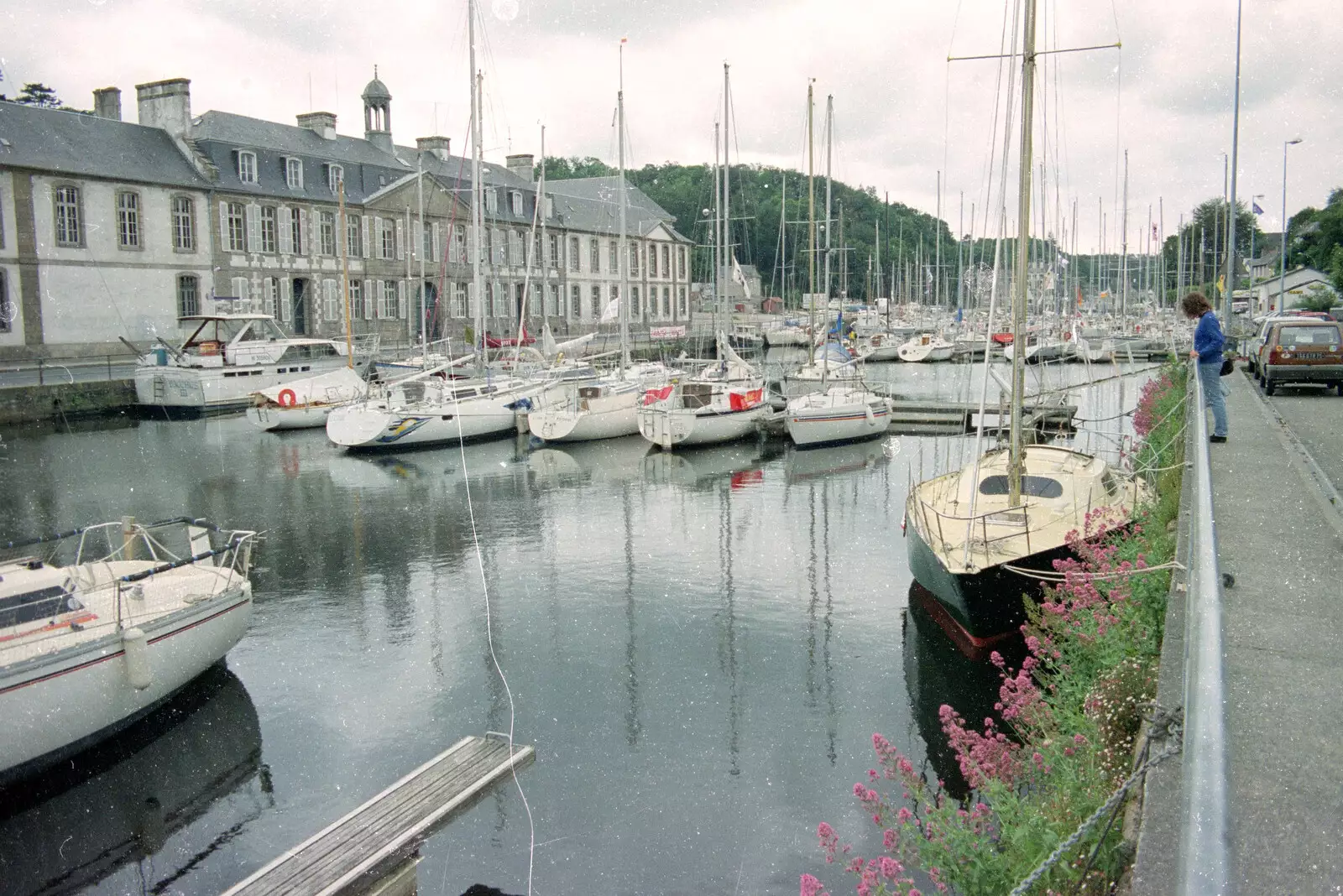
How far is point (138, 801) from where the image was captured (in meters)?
8.86

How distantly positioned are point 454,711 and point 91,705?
334 centimetres

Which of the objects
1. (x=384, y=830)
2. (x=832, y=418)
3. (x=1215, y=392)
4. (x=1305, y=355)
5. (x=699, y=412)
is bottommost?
(x=384, y=830)

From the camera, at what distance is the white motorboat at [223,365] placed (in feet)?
120

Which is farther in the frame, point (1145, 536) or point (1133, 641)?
point (1145, 536)

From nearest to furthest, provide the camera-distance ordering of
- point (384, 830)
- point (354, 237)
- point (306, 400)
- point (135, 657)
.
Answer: point (384, 830) < point (135, 657) < point (306, 400) < point (354, 237)

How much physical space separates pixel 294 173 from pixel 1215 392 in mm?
47300

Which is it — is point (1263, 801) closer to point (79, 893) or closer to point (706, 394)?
point (79, 893)

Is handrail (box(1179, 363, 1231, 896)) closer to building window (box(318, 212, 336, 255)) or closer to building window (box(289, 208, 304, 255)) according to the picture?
building window (box(289, 208, 304, 255))

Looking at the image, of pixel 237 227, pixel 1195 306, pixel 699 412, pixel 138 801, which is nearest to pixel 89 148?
pixel 237 227

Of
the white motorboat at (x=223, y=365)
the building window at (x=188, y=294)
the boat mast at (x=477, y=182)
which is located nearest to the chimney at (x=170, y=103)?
the building window at (x=188, y=294)

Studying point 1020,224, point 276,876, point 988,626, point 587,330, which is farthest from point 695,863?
point 587,330

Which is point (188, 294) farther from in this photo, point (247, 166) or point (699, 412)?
point (699, 412)

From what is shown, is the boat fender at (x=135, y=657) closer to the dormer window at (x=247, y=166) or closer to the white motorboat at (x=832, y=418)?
the white motorboat at (x=832, y=418)

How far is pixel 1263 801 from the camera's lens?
168 inches
